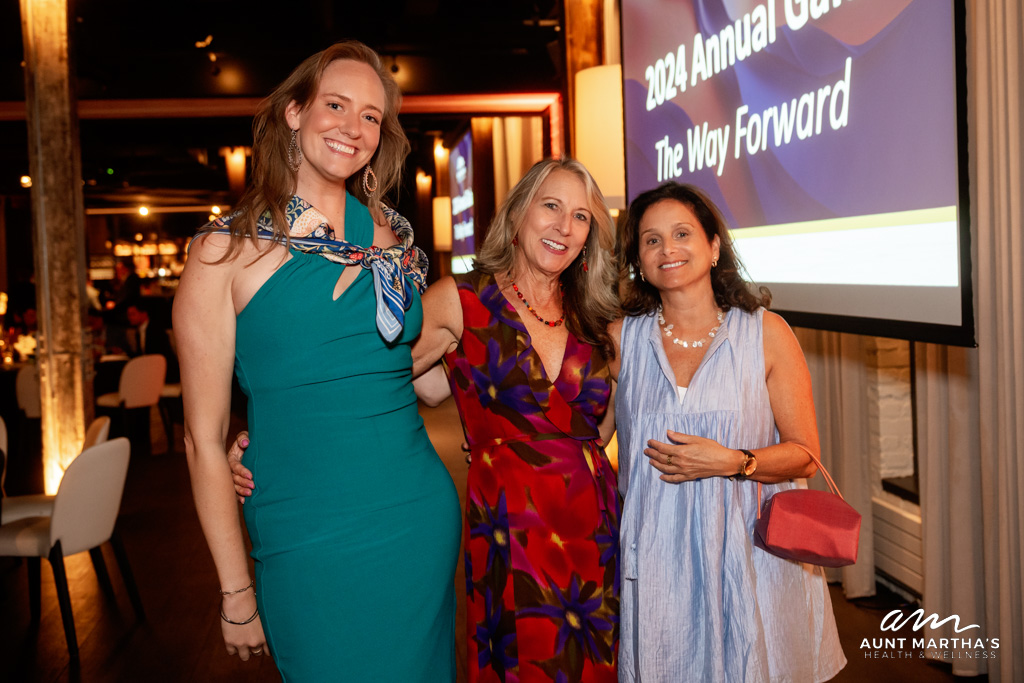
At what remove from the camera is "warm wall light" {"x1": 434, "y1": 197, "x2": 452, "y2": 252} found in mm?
12930

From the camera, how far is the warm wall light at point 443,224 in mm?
12930

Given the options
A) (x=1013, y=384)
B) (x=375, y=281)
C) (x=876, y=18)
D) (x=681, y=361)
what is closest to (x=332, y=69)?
(x=375, y=281)

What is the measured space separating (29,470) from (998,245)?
7924 mm

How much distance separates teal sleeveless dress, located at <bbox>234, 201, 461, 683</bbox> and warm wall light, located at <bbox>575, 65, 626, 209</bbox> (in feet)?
10.5

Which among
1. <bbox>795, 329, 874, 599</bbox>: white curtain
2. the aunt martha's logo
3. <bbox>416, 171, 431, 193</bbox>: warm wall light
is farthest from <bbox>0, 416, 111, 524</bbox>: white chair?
<bbox>416, 171, 431, 193</bbox>: warm wall light

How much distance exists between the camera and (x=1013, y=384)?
92.4 inches

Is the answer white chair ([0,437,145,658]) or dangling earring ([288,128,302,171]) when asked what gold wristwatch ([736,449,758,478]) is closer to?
dangling earring ([288,128,302,171])

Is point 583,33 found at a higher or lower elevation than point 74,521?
higher

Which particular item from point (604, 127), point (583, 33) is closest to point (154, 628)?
point (604, 127)

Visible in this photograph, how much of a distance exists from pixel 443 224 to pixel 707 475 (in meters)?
11.9

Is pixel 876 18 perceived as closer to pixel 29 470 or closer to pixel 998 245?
pixel 998 245

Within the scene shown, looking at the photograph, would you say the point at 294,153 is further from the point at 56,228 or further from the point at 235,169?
the point at 235,169

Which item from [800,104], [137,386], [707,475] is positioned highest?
[800,104]

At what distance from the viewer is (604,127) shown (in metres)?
4.45
